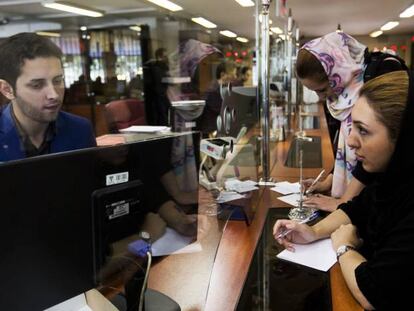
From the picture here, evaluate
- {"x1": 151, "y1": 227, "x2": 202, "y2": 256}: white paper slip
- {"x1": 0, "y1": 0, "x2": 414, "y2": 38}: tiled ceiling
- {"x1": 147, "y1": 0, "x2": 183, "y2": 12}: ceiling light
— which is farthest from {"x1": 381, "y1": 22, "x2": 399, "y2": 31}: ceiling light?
{"x1": 151, "y1": 227, "x2": 202, "y2": 256}: white paper slip

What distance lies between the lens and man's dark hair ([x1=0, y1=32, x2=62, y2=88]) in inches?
54.8

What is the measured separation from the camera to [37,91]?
4.69ft

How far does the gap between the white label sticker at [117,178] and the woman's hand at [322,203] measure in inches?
42.6

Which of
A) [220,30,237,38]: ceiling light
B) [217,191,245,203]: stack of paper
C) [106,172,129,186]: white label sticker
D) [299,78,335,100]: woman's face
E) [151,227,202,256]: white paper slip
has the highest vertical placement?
[220,30,237,38]: ceiling light

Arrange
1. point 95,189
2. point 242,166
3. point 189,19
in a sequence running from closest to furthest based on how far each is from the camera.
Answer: point 95,189 < point 242,166 < point 189,19

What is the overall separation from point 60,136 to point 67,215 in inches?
32.6

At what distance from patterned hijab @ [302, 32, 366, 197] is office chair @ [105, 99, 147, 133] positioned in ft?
6.32

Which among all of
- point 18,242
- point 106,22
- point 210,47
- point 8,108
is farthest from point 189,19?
point 18,242

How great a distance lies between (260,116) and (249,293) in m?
1.41

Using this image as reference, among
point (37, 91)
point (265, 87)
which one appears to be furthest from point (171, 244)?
point (265, 87)

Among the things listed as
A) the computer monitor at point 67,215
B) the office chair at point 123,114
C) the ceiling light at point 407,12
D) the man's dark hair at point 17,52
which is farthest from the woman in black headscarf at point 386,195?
the ceiling light at point 407,12

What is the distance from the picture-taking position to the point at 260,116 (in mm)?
2334

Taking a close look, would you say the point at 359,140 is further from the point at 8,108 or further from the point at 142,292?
the point at 8,108

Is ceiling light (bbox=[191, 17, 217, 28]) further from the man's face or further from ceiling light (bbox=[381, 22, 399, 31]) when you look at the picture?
ceiling light (bbox=[381, 22, 399, 31])
